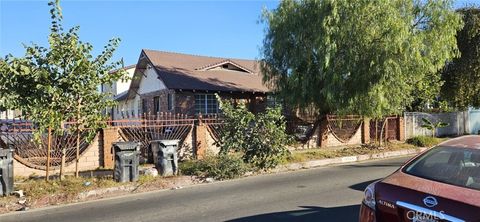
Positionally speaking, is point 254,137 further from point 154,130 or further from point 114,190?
point 114,190

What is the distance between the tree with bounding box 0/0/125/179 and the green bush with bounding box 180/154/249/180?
2880 millimetres

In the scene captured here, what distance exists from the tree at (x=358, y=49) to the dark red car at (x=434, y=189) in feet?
35.3

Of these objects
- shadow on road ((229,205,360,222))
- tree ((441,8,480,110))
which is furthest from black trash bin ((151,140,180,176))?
tree ((441,8,480,110))

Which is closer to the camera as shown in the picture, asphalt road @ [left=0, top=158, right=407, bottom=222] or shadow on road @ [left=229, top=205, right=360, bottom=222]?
shadow on road @ [left=229, top=205, right=360, bottom=222]

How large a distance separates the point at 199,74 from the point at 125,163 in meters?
14.6

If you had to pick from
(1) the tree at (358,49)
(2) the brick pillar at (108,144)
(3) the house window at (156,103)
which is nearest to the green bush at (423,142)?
(1) the tree at (358,49)

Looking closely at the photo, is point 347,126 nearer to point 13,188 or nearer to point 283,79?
point 283,79

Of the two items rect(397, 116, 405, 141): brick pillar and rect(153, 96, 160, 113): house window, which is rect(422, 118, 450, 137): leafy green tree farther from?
rect(153, 96, 160, 113): house window

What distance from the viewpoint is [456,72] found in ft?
81.1

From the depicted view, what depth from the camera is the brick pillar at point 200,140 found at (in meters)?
14.7

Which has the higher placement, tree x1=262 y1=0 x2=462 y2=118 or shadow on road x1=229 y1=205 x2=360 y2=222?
tree x1=262 y1=0 x2=462 y2=118

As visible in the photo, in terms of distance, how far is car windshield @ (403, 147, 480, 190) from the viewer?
440cm

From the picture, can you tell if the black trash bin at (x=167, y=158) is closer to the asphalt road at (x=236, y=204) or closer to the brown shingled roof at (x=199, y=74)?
the asphalt road at (x=236, y=204)

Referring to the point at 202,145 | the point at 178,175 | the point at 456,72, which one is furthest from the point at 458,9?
the point at 178,175
